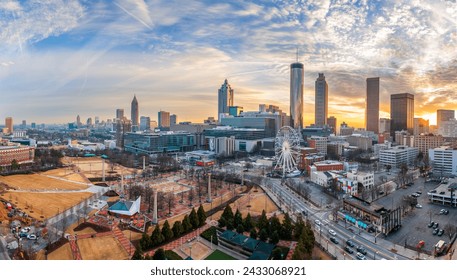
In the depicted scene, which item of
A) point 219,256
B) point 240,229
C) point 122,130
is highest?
point 122,130

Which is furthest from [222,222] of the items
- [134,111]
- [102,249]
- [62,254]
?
[134,111]

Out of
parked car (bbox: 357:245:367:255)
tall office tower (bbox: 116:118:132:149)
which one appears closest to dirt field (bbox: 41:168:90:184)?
parked car (bbox: 357:245:367:255)

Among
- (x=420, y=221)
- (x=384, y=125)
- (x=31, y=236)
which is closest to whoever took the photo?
(x=31, y=236)

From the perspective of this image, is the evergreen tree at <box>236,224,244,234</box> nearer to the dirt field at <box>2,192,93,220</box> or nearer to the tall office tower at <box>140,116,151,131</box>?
the dirt field at <box>2,192,93,220</box>

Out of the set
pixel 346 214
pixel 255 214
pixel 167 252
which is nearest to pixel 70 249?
pixel 167 252

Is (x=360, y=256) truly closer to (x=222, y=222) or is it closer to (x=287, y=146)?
(x=222, y=222)

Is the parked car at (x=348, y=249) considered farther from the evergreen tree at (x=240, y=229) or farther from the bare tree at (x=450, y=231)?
the bare tree at (x=450, y=231)

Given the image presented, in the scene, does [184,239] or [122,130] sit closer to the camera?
[184,239]
